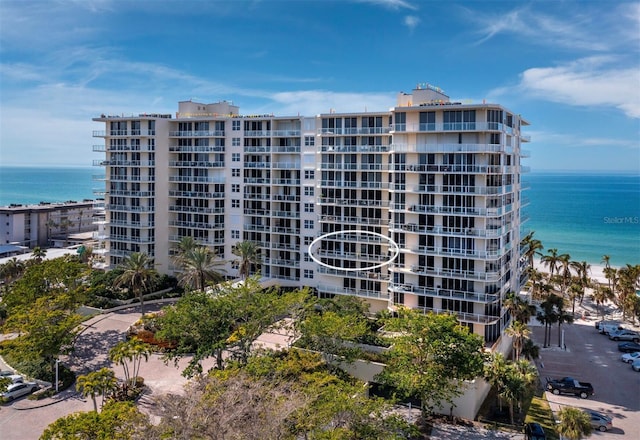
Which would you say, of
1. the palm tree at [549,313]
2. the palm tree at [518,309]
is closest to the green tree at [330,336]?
the palm tree at [518,309]

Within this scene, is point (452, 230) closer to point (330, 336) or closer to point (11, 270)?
point (330, 336)

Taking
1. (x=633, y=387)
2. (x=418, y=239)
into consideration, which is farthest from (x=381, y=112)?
(x=633, y=387)

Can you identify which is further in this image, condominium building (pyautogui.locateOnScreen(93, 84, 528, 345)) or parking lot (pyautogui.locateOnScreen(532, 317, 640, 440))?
condominium building (pyautogui.locateOnScreen(93, 84, 528, 345))

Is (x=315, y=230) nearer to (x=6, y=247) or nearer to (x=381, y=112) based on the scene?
(x=381, y=112)

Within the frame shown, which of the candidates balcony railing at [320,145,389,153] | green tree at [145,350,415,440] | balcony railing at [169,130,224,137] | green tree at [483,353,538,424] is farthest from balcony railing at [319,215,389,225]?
green tree at [145,350,415,440]

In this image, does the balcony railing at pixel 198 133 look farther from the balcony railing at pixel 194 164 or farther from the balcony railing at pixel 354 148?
the balcony railing at pixel 354 148

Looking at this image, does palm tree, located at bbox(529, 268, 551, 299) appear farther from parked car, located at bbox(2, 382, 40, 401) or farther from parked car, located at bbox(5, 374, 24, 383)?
parked car, located at bbox(5, 374, 24, 383)
